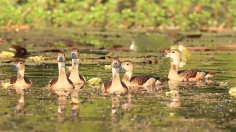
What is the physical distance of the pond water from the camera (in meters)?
9.48

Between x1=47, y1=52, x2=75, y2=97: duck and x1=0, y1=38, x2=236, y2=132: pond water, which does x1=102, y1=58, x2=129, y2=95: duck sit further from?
→ x1=47, y1=52, x2=75, y2=97: duck

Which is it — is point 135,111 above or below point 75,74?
below

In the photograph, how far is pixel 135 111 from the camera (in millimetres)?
10688

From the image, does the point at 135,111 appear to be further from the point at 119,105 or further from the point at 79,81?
the point at 79,81

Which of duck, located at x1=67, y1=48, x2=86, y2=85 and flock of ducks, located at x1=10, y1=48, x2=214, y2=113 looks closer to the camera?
flock of ducks, located at x1=10, y1=48, x2=214, y2=113

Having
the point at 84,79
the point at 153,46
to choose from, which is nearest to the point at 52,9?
the point at 153,46

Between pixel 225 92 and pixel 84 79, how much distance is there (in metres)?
2.82

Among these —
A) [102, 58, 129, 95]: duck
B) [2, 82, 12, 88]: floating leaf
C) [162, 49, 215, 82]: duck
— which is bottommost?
[102, 58, 129, 95]: duck

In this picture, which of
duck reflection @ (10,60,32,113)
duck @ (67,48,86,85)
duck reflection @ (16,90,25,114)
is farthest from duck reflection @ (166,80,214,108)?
duck reflection @ (10,60,32,113)

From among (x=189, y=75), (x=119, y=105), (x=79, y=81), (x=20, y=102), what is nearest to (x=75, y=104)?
(x=119, y=105)

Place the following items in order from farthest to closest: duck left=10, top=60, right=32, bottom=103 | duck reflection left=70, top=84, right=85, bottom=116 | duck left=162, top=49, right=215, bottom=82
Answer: duck left=162, top=49, right=215, bottom=82 < duck left=10, top=60, right=32, bottom=103 < duck reflection left=70, top=84, right=85, bottom=116

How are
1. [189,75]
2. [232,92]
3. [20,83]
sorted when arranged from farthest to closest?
[189,75], [20,83], [232,92]

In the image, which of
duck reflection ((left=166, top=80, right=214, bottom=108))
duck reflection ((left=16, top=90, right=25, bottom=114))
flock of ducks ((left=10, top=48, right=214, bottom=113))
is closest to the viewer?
duck reflection ((left=16, top=90, right=25, bottom=114))

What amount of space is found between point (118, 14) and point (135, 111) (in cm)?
2015
